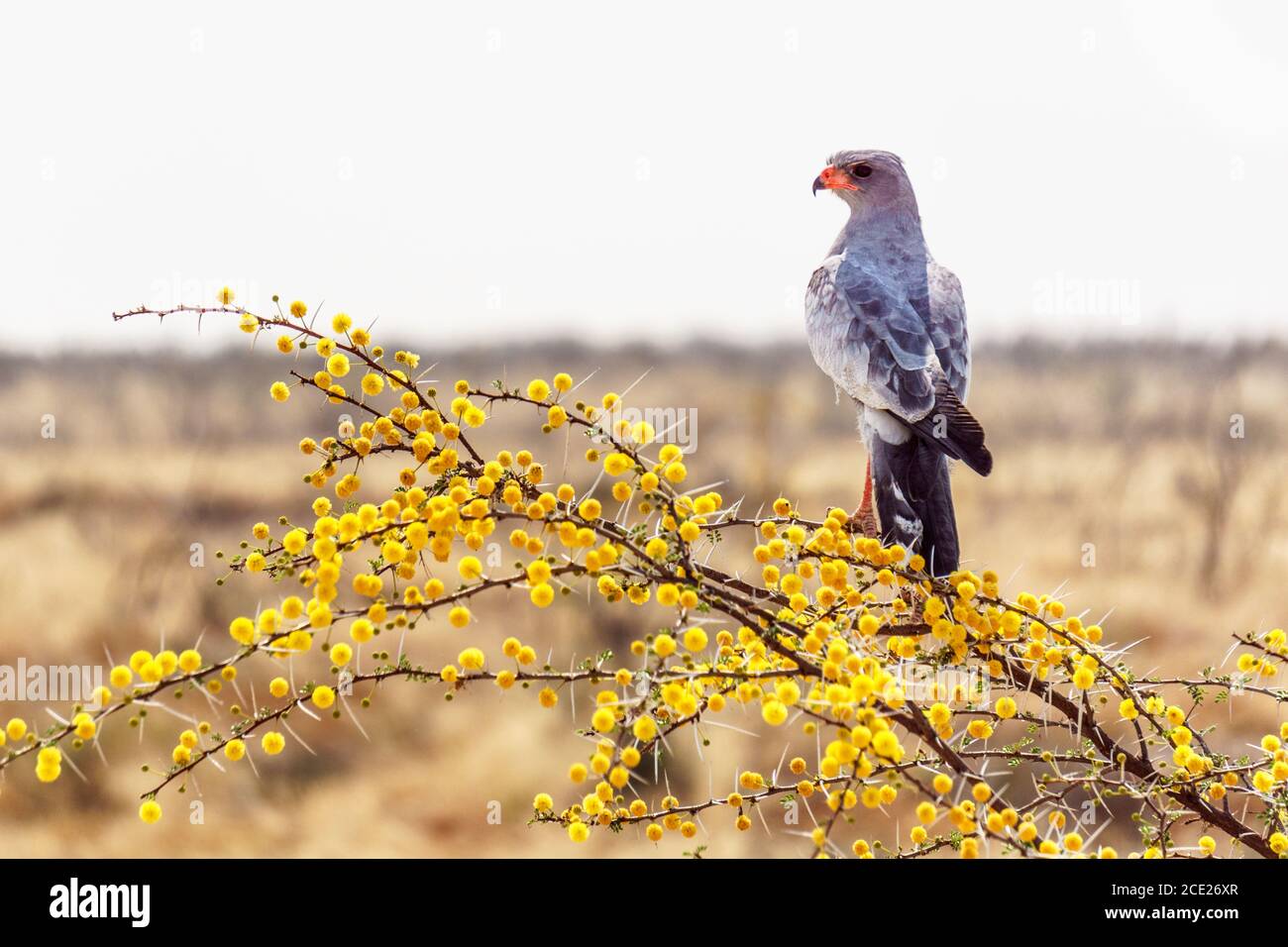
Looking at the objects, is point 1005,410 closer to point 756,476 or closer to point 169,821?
point 756,476

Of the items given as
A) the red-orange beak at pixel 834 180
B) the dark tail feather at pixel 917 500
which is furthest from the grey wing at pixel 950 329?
the red-orange beak at pixel 834 180

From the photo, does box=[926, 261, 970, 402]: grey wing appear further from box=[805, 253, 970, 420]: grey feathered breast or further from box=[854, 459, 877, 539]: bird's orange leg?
box=[854, 459, 877, 539]: bird's orange leg

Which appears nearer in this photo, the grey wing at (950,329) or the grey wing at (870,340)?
the grey wing at (870,340)

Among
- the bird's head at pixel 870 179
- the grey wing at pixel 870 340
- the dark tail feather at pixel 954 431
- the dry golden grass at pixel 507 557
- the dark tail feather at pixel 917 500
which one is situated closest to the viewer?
the dark tail feather at pixel 954 431

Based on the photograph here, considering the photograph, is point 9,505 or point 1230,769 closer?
point 1230,769

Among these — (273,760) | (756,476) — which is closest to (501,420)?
(756,476)

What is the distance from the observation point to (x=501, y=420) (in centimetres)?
1493

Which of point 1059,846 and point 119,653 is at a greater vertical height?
point 1059,846

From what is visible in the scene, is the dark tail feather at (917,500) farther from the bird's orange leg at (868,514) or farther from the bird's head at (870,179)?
A: the bird's head at (870,179)

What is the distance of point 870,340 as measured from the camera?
2506 millimetres

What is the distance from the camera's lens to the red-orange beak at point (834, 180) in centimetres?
309

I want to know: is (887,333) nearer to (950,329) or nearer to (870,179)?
(950,329)

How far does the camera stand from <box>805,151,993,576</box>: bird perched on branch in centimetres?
203

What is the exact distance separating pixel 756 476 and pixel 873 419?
8.66 meters
